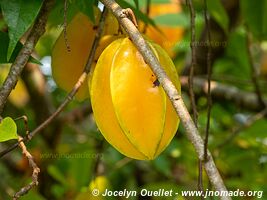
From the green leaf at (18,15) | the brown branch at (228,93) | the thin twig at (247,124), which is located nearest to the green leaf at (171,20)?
the brown branch at (228,93)

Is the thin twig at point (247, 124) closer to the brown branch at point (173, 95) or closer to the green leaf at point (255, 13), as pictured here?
the green leaf at point (255, 13)

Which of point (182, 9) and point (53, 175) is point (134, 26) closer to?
point (53, 175)

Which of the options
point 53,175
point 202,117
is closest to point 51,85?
point 53,175

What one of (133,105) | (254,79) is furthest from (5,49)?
(254,79)

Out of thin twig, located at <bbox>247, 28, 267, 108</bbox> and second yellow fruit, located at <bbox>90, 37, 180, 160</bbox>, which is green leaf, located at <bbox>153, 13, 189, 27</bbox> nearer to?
thin twig, located at <bbox>247, 28, 267, 108</bbox>

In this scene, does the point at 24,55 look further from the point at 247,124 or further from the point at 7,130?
the point at 247,124
